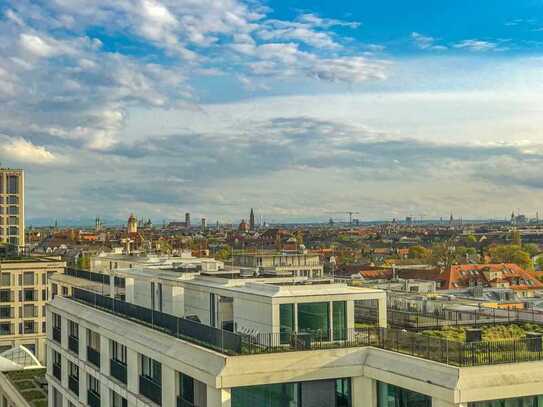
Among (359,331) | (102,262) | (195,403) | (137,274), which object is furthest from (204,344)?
(102,262)

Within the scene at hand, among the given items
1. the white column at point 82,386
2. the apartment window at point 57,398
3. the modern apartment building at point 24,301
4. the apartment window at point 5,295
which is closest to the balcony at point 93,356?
the white column at point 82,386

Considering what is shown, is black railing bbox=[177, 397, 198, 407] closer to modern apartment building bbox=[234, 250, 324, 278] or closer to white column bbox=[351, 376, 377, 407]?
white column bbox=[351, 376, 377, 407]

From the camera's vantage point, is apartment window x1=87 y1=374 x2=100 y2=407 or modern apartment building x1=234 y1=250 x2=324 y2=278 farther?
modern apartment building x1=234 y1=250 x2=324 y2=278

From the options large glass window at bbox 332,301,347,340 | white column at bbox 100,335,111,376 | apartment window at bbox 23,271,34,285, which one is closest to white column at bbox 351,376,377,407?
large glass window at bbox 332,301,347,340

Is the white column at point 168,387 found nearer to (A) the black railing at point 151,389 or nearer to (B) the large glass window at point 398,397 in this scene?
(A) the black railing at point 151,389

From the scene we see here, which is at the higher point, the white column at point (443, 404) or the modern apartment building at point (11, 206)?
the modern apartment building at point (11, 206)

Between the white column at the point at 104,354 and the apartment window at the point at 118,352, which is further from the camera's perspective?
the white column at the point at 104,354

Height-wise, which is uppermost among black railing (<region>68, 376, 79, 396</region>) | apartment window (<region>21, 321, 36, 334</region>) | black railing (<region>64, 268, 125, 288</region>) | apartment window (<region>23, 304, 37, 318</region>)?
black railing (<region>64, 268, 125, 288</region>)
